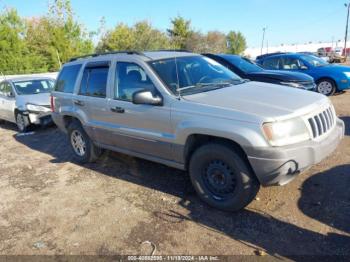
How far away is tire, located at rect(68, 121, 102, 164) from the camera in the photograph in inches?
222

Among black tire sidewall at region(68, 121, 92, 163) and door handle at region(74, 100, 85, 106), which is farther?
black tire sidewall at region(68, 121, 92, 163)

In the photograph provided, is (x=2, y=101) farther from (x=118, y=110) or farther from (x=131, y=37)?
(x=131, y=37)

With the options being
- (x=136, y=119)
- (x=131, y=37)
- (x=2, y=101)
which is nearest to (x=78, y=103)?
(x=136, y=119)

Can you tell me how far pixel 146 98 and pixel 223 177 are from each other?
136cm

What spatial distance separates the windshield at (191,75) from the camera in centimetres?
414

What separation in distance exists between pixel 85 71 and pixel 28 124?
4.45 meters

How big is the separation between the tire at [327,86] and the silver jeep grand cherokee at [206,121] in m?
7.38

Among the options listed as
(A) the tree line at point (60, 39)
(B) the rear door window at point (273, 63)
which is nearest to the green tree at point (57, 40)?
(A) the tree line at point (60, 39)

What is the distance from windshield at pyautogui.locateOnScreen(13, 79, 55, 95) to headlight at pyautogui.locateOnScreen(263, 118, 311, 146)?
8.33 metres

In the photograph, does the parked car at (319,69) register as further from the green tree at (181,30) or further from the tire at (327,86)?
the green tree at (181,30)

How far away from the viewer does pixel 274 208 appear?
3742mm

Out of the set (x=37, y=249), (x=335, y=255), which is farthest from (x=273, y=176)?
(x=37, y=249)

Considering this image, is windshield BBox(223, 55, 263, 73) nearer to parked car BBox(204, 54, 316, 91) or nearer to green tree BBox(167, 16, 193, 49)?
parked car BBox(204, 54, 316, 91)

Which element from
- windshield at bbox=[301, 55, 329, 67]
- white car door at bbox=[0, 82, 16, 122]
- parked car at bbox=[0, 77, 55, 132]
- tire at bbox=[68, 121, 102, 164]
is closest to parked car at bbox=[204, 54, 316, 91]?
windshield at bbox=[301, 55, 329, 67]
